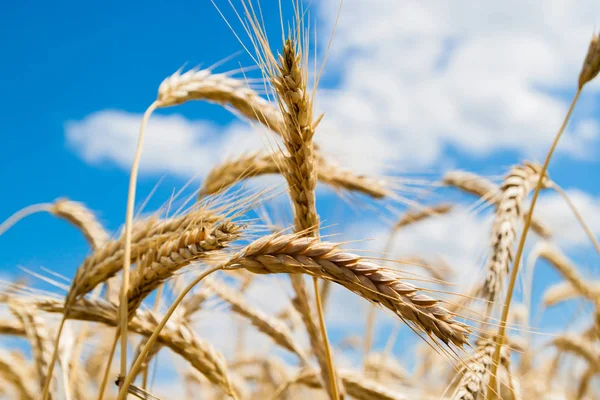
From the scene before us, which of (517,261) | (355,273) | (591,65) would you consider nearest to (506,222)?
(517,261)

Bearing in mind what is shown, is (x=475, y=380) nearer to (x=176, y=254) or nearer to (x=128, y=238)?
(x=176, y=254)

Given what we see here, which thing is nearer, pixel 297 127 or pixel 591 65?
pixel 297 127

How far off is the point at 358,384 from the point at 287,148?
38.0 inches

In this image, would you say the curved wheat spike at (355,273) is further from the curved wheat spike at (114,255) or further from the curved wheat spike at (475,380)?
the curved wheat spike at (114,255)

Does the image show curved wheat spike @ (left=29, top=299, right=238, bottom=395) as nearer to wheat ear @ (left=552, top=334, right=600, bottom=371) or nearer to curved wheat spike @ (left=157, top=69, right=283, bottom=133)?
curved wheat spike @ (left=157, top=69, right=283, bottom=133)

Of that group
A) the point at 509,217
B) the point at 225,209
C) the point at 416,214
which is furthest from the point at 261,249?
the point at 416,214

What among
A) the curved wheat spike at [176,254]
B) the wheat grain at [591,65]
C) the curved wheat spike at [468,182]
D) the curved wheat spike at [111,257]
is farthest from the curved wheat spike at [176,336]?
the curved wheat spike at [468,182]

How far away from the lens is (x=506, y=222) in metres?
1.93

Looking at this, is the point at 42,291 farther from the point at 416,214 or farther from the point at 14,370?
the point at 416,214

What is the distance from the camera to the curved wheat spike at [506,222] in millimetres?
1735

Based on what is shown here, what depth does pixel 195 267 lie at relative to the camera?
5.33 ft

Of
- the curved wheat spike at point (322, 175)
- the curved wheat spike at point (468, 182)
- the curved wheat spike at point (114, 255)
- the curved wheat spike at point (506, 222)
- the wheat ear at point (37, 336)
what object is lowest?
the wheat ear at point (37, 336)

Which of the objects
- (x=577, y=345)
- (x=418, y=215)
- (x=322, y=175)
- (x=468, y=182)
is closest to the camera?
(x=322, y=175)

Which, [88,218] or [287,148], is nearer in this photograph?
[287,148]
